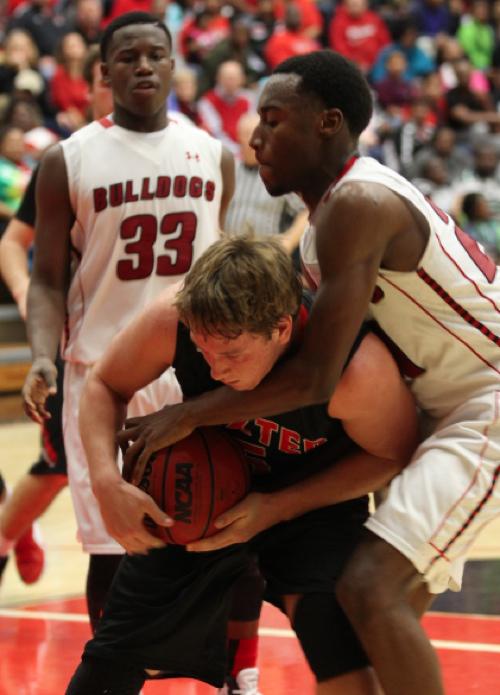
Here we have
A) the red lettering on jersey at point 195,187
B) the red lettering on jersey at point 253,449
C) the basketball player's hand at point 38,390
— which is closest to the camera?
the red lettering on jersey at point 253,449

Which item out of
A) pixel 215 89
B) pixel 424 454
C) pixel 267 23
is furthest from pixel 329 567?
pixel 267 23

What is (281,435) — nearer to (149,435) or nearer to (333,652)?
(149,435)

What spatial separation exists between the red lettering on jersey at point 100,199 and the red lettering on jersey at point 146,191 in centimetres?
11

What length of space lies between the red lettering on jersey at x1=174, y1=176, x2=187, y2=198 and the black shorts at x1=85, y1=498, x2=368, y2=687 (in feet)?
4.07

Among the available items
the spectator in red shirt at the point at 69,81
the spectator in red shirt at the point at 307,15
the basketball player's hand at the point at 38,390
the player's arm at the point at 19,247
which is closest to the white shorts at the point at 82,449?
the basketball player's hand at the point at 38,390

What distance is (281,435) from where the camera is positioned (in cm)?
301

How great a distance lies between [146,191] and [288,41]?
9.95 meters

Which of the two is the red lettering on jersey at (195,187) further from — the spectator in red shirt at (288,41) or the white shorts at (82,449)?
the spectator in red shirt at (288,41)

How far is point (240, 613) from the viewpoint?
369 cm

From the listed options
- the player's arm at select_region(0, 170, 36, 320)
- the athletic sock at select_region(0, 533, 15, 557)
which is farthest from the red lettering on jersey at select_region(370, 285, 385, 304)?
the athletic sock at select_region(0, 533, 15, 557)

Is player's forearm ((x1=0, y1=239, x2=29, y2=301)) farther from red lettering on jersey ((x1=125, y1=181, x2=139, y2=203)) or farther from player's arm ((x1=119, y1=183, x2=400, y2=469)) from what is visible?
player's arm ((x1=119, y1=183, x2=400, y2=469))

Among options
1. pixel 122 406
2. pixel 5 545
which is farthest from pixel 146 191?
pixel 5 545

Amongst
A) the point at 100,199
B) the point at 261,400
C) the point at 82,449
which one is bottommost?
the point at 82,449

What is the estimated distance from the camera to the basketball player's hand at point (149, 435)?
285 cm
